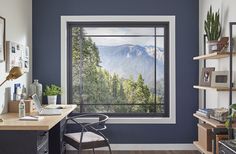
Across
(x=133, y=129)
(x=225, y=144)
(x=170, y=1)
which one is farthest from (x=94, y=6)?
(x=225, y=144)

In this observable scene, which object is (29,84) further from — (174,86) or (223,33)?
(223,33)

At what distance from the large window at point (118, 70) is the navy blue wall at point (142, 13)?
25 centimetres

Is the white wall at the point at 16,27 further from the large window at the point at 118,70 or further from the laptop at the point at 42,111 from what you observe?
the large window at the point at 118,70

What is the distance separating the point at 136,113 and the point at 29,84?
1.67 metres

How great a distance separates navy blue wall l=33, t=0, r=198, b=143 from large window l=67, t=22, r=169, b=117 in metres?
0.25

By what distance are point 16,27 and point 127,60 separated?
5.78 ft

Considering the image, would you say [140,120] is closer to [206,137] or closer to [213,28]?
[206,137]

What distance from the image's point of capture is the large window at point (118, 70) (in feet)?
16.9

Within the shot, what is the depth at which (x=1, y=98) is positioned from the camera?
375 cm

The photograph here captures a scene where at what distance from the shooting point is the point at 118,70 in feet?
17.0

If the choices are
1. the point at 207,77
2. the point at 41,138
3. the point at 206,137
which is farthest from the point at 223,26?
the point at 41,138

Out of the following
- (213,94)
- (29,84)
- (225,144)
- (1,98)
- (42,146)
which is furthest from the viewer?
(29,84)

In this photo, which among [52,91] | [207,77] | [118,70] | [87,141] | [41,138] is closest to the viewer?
[41,138]

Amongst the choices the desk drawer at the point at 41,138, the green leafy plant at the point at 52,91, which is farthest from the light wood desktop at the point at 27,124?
the green leafy plant at the point at 52,91
